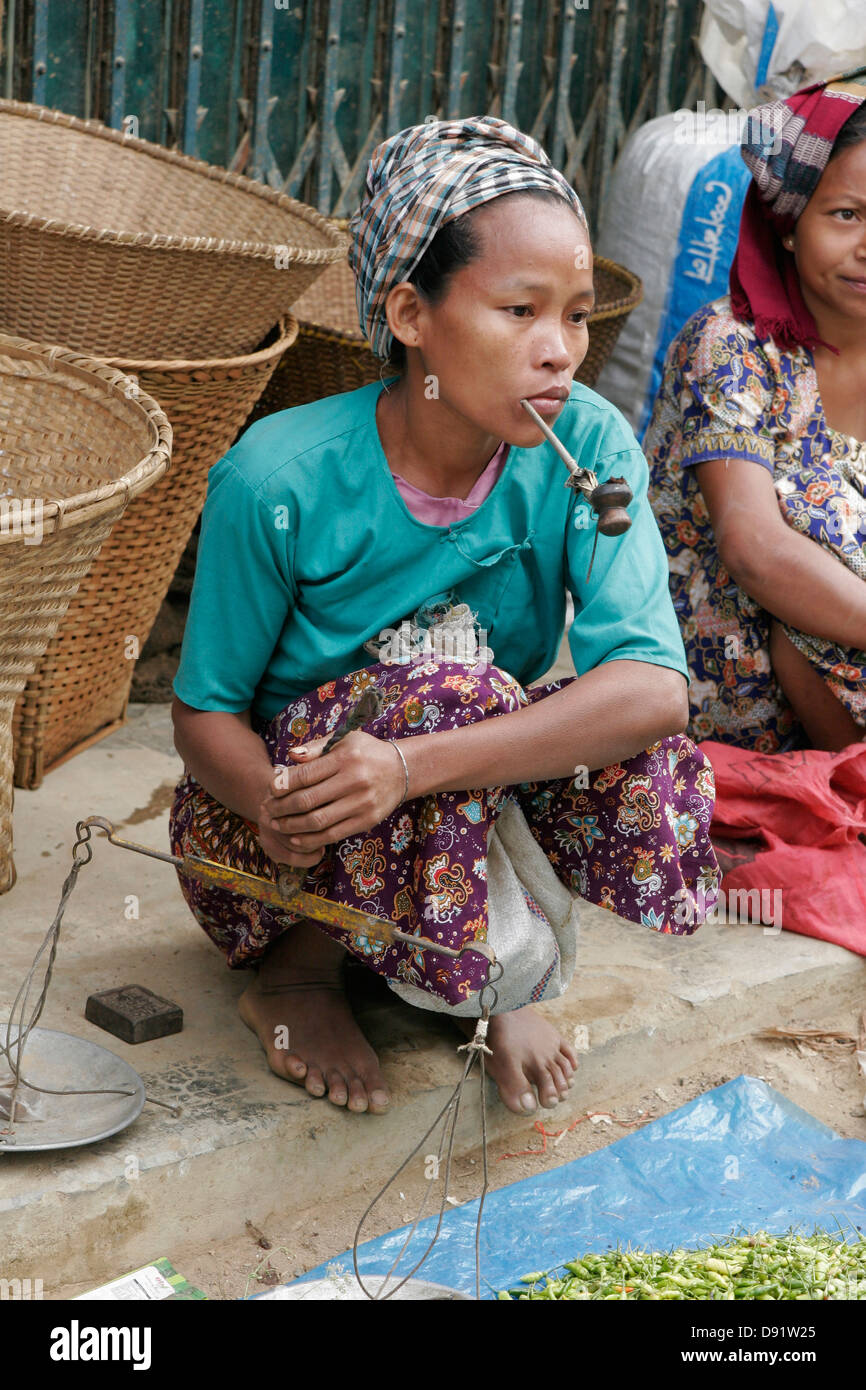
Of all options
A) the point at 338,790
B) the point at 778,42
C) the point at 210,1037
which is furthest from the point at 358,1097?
the point at 778,42

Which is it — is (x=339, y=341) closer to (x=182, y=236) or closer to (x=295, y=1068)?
(x=182, y=236)

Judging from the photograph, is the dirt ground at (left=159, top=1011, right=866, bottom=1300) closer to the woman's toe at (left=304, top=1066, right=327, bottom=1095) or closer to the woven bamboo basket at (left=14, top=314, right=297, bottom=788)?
the woman's toe at (left=304, top=1066, right=327, bottom=1095)

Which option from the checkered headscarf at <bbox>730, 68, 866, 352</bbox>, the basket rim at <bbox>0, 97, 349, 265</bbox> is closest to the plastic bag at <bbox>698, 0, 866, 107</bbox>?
the checkered headscarf at <bbox>730, 68, 866, 352</bbox>

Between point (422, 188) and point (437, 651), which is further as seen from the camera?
point (437, 651)

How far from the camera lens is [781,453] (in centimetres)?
276

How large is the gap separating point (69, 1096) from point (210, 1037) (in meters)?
0.26

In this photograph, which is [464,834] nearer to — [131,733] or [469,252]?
[469,252]

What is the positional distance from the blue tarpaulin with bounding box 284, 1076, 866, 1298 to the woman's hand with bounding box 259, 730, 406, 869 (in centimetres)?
59

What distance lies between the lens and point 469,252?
184cm

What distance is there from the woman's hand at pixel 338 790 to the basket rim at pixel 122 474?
1.26ft

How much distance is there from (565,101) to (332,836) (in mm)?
3486

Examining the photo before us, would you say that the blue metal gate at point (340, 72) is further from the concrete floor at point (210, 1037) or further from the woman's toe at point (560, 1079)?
the woman's toe at point (560, 1079)

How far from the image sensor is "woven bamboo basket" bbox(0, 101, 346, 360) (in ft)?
8.20
